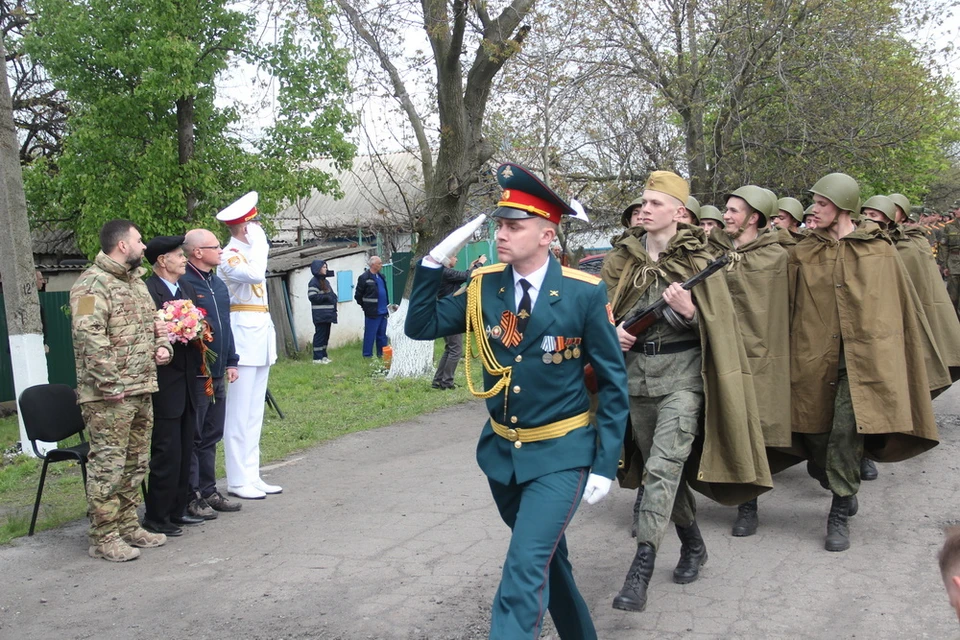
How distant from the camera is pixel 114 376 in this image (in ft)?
19.1

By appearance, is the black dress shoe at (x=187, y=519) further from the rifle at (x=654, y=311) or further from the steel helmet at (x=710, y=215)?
the steel helmet at (x=710, y=215)

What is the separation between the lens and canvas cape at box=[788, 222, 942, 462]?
6098 millimetres

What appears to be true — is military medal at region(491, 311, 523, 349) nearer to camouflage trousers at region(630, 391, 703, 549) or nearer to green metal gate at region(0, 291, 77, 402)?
camouflage trousers at region(630, 391, 703, 549)

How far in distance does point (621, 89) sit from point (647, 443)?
1192cm

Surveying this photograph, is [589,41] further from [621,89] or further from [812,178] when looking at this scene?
[812,178]

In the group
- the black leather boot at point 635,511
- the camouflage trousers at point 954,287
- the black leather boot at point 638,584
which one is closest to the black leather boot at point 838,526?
the black leather boot at point 635,511

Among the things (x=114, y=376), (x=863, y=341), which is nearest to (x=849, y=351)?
(x=863, y=341)

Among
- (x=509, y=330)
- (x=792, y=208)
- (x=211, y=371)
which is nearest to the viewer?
(x=509, y=330)

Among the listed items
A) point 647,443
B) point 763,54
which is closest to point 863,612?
point 647,443

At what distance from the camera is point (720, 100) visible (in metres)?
17.0

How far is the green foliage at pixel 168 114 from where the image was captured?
1510 centimetres

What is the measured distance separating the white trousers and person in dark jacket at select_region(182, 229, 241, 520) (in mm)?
111

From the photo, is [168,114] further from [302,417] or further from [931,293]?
[931,293]

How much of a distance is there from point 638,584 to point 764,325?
222cm
